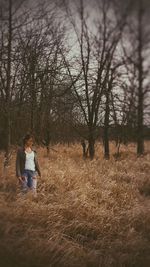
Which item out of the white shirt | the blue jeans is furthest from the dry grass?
the white shirt

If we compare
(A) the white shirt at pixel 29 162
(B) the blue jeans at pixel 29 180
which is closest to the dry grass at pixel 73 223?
(B) the blue jeans at pixel 29 180

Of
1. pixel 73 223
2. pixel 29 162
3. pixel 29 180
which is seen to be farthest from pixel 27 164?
pixel 73 223

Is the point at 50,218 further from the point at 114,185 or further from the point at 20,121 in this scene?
the point at 20,121

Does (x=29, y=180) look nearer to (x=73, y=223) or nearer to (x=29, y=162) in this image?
(x=29, y=162)

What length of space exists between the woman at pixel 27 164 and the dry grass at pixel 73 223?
0.81 ft

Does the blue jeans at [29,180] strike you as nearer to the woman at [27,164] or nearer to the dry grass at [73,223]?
the woman at [27,164]

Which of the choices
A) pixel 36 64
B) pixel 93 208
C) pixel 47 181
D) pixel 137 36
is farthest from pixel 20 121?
pixel 137 36

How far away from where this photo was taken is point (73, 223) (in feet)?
22.5

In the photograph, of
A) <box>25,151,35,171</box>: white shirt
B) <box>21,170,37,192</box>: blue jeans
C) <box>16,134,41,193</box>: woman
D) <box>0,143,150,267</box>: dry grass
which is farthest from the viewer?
<box>25,151,35,171</box>: white shirt

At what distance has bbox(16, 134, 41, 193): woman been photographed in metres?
8.84

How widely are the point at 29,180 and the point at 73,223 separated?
2.25 meters

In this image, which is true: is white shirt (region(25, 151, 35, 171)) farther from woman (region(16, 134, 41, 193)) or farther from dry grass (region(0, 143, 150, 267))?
dry grass (region(0, 143, 150, 267))

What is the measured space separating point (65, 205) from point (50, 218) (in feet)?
2.41

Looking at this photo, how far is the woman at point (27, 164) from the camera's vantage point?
29.0 feet
